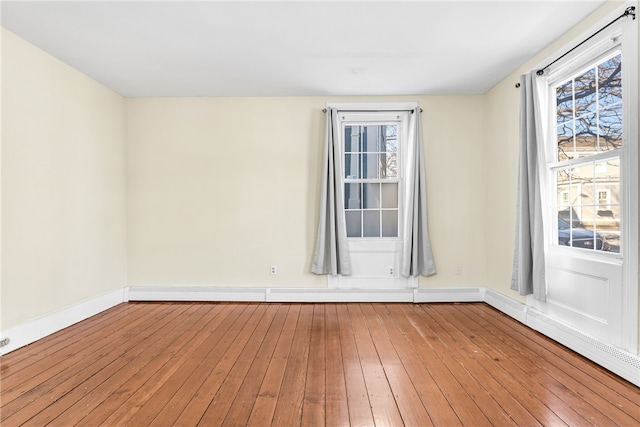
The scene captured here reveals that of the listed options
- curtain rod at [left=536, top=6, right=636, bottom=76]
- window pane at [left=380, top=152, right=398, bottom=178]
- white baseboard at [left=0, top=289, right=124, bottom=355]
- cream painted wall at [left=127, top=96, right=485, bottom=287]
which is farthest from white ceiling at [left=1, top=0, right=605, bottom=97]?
white baseboard at [left=0, top=289, right=124, bottom=355]

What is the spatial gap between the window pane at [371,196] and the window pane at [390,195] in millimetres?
80

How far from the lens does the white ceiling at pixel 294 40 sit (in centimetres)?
237

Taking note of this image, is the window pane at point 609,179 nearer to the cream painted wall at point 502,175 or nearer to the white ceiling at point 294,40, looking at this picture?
the cream painted wall at point 502,175

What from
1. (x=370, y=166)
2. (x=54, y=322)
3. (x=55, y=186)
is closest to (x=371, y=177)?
(x=370, y=166)

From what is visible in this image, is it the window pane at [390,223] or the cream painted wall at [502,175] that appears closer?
the cream painted wall at [502,175]

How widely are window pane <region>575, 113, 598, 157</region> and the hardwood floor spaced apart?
1653 millimetres

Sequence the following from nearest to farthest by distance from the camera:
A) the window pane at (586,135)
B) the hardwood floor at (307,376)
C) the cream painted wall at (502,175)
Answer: the hardwood floor at (307,376) < the window pane at (586,135) < the cream painted wall at (502,175)

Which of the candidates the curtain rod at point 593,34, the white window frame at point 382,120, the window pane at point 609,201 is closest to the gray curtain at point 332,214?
the white window frame at point 382,120

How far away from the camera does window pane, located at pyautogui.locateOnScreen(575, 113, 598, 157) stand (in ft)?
8.37

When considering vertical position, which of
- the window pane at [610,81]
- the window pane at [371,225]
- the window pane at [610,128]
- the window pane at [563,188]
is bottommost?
the window pane at [371,225]

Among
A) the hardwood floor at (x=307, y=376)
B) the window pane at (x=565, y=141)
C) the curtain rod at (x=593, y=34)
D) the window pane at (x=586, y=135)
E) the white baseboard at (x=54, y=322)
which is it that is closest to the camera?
the hardwood floor at (x=307, y=376)

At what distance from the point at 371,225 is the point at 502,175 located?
5.44ft

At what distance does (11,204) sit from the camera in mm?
2688

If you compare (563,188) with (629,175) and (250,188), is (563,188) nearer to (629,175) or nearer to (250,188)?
(629,175)
